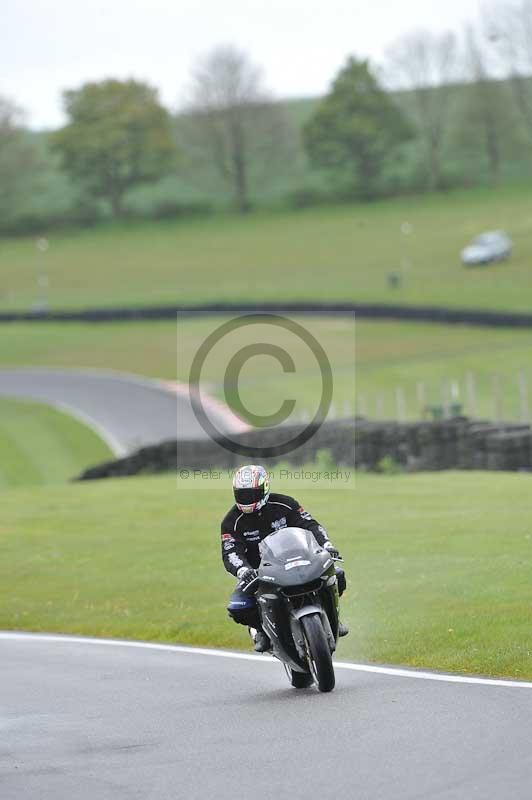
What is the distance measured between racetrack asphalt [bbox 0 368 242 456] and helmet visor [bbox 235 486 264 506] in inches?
1037

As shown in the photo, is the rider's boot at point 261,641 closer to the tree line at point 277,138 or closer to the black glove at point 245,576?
the black glove at point 245,576

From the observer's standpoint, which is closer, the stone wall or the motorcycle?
the motorcycle

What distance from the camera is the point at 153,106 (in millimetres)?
125500

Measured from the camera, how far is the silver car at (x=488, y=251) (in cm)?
7919

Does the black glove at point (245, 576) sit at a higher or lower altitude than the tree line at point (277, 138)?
lower

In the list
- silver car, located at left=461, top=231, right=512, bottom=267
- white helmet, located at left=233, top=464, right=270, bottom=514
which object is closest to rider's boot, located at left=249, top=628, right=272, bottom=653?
white helmet, located at left=233, top=464, right=270, bottom=514

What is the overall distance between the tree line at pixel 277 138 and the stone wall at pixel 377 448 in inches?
3237

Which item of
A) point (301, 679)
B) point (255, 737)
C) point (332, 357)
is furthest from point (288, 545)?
point (332, 357)

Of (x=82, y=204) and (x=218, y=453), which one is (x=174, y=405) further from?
(x=82, y=204)

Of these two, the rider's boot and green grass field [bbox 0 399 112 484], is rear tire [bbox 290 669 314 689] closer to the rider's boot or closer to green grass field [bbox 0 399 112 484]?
the rider's boot

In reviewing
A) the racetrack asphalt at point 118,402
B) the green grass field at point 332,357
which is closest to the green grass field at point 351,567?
the green grass field at point 332,357

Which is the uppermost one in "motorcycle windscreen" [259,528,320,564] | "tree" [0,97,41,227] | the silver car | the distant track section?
"tree" [0,97,41,227]

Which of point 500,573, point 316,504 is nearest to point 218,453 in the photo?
point 316,504

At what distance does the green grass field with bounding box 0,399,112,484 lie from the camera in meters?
37.5
